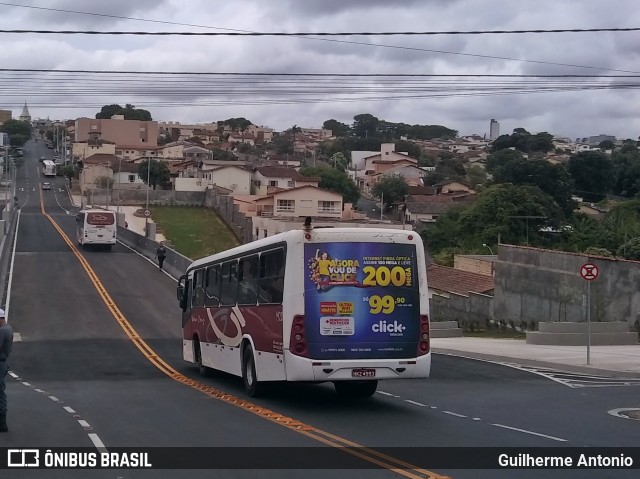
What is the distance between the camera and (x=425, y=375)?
54.5 ft

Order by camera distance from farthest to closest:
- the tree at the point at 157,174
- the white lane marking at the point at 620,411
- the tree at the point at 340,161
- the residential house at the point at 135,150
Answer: the residential house at the point at 135,150, the tree at the point at 340,161, the tree at the point at 157,174, the white lane marking at the point at 620,411

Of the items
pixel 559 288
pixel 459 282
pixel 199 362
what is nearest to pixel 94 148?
pixel 459 282

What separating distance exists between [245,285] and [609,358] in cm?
1278

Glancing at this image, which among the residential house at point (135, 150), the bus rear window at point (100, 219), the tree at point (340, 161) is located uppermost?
the residential house at point (135, 150)

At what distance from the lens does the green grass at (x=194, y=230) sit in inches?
2992

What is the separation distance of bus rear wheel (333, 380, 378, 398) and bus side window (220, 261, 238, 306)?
2.87 m

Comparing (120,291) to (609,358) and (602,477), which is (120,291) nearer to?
(609,358)

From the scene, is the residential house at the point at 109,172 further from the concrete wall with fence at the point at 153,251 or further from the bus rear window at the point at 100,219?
the bus rear window at the point at 100,219

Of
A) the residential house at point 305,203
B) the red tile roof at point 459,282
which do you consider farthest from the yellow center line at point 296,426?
the residential house at point 305,203

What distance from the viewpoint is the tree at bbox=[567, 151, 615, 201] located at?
109 meters

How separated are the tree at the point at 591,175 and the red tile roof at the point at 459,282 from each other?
61828 mm

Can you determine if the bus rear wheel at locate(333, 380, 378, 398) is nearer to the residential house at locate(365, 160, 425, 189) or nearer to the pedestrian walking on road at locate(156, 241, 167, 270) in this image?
the pedestrian walking on road at locate(156, 241, 167, 270)

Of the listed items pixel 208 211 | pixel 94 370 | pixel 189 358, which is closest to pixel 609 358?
pixel 189 358

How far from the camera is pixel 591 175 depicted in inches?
4306
